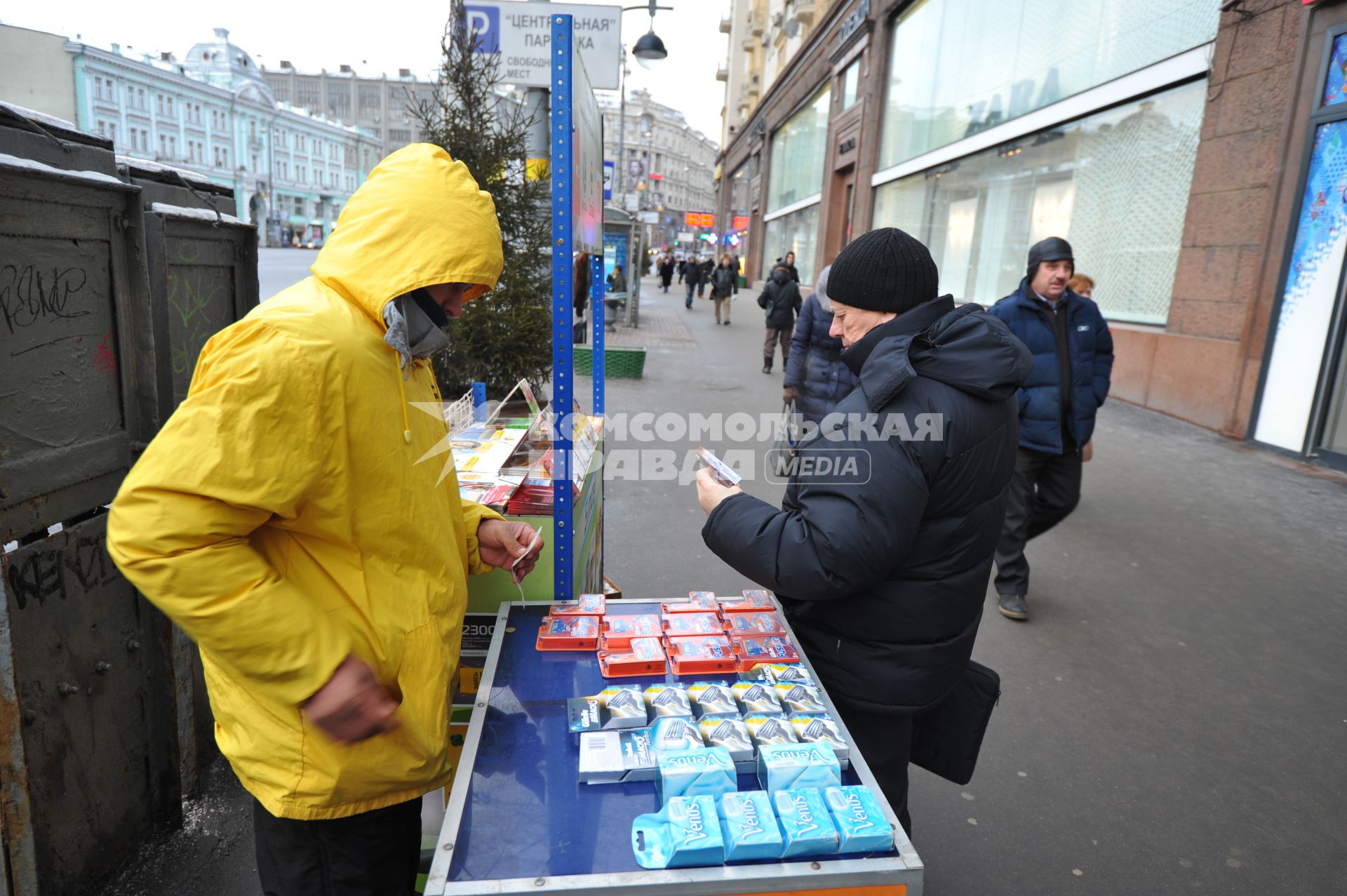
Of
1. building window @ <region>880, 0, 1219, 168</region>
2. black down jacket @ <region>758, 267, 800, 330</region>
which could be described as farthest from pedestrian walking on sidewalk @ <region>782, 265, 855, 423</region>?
building window @ <region>880, 0, 1219, 168</region>

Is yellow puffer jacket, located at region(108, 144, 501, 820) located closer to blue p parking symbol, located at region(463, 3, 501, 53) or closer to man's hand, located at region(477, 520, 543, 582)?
man's hand, located at region(477, 520, 543, 582)

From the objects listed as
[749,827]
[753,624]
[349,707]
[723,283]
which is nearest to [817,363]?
[753,624]

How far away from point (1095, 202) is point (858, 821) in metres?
12.1

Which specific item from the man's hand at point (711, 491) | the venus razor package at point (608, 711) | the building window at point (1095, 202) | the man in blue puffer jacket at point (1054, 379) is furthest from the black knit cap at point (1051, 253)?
the building window at point (1095, 202)

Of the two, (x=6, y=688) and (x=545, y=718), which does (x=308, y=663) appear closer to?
(x=545, y=718)

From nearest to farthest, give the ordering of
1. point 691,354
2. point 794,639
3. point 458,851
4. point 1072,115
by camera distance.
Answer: point 458,851, point 794,639, point 1072,115, point 691,354

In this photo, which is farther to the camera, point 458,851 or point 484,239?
point 484,239

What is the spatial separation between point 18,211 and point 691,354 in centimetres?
1401

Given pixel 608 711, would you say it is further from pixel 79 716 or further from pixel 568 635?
pixel 79 716

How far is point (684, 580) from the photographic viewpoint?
16.8 ft

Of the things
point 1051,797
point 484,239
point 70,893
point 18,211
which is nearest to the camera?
point 484,239

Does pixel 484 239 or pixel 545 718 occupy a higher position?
pixel 484 239

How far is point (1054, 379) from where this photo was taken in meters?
4.40

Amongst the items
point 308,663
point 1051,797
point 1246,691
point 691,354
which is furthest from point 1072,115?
point 308,663
